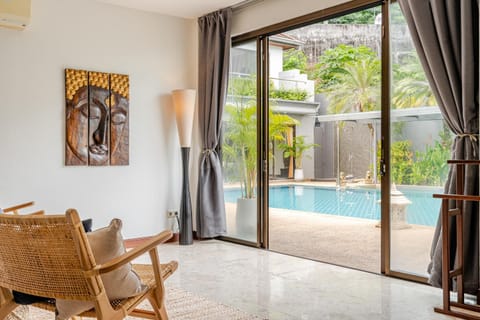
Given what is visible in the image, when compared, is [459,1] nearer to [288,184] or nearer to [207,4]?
[207,4]

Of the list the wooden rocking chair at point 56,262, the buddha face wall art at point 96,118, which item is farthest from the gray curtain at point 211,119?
the wooden rocking chair at point 56,262

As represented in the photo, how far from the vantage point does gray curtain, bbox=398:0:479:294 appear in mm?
3094

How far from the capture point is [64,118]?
183 inches

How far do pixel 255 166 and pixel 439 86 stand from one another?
2.28 meters

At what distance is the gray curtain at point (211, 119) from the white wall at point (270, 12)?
19cm

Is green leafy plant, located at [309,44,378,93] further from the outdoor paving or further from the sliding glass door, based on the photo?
the outdoor paving

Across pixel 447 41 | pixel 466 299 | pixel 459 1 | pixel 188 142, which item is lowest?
pixel 466 299

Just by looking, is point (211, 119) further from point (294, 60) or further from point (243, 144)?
point (294, 60)

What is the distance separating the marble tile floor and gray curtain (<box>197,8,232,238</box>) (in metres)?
0.73

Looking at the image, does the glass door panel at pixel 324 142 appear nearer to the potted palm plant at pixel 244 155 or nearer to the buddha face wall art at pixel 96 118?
the potted palm plant at pixel 244 155

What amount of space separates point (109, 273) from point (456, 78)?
8.62ft

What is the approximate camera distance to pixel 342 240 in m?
5.81

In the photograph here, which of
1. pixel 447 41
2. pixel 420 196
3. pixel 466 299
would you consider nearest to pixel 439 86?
pixel 447 41

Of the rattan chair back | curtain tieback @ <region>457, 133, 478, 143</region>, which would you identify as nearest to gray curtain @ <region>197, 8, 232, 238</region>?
curtain tieback @ <region>457, 133, 478, 143</region>
